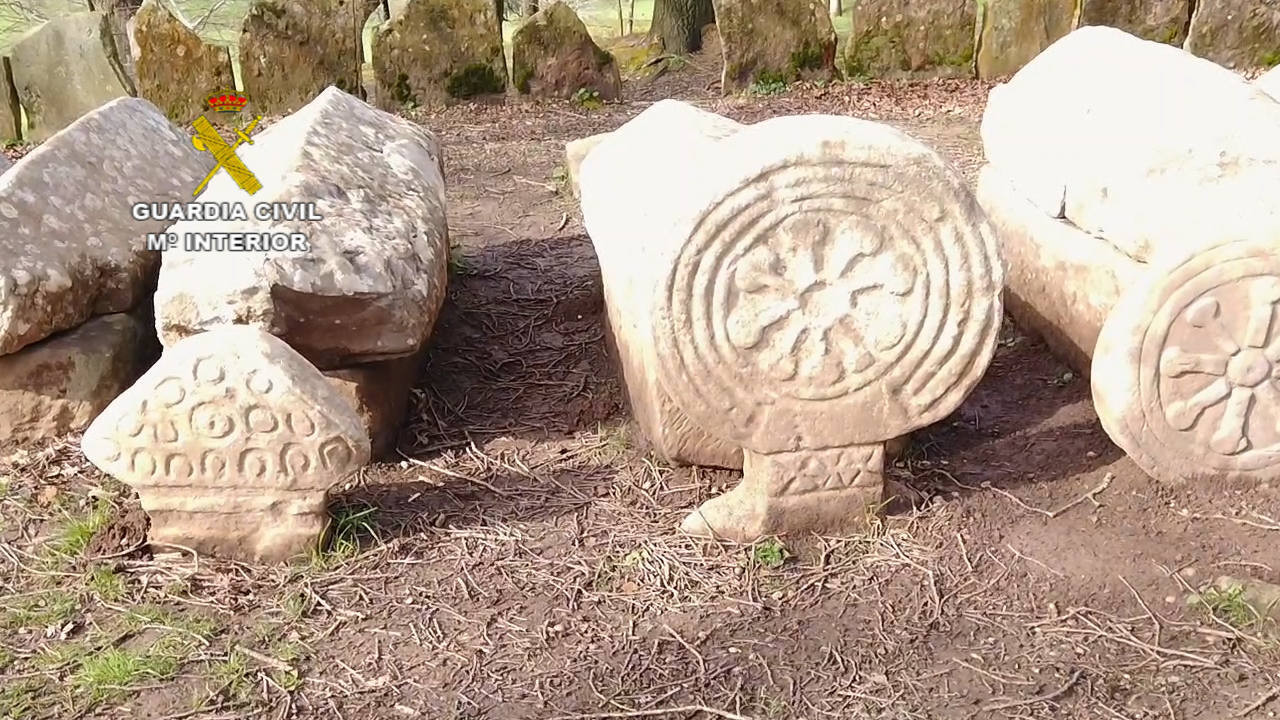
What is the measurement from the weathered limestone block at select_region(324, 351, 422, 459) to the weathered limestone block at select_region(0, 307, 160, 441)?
80 centimetres

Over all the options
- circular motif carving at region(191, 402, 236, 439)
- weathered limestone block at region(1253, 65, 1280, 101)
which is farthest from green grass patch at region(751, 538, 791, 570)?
weathered limestone block at region(1253, 65, 1280, 101)

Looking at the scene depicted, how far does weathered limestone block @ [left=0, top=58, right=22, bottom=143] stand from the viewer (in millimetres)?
7039

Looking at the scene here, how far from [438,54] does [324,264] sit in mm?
4534

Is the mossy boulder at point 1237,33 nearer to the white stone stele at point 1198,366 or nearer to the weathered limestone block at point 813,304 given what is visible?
the white stone stele at point 1198,366

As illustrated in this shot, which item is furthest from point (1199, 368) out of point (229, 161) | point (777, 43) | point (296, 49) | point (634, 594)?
point (296, 49)

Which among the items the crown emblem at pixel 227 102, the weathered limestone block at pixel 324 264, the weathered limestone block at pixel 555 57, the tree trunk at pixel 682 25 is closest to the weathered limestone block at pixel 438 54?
the weathered limestone block at pixel 555 57

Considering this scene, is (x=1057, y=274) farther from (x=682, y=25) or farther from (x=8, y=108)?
(x=682, y=25)

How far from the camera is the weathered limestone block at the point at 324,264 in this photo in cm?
309

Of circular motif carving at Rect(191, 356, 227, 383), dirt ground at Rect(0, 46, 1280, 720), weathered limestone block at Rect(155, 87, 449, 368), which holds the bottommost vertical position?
dirt ground at Rect(0, 46, 1280, 720)

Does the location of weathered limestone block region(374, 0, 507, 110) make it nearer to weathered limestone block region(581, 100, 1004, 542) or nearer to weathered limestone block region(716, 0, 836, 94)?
weathered limestone block region(716, 0, 836, 94)

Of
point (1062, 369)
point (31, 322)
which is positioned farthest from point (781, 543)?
point (31, 322)

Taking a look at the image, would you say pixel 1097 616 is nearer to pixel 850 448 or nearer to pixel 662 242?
pixel 850 448

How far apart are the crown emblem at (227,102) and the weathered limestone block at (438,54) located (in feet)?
2.79

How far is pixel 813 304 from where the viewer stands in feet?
9.21
